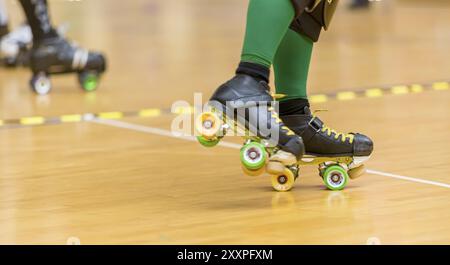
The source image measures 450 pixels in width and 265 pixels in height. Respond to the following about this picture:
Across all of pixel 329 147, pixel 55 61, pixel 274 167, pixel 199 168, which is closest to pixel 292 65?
pixel 329 147

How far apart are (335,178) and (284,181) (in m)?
0.13

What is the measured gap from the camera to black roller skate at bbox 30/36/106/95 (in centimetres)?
488

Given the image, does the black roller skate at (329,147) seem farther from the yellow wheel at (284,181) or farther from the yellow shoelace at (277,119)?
the yellow shoelace at (277,119)

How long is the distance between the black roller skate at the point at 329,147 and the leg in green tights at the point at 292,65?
0.22 ft

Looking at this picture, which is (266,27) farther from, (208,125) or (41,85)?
(41,85)

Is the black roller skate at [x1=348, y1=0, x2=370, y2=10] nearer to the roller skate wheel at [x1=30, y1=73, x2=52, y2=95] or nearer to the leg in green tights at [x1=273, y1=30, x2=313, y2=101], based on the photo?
the roller skate wheel at [x1=30, y1=73, x2=52, y2=95]

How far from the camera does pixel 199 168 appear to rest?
10.5 feet

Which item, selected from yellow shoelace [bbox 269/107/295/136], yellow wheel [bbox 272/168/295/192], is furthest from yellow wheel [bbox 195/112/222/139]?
yellow wheel [bbox 272/168/295/192]

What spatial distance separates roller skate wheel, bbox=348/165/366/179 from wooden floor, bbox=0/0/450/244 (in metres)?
0.03

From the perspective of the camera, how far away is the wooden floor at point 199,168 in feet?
8.05

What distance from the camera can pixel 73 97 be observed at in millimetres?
4781

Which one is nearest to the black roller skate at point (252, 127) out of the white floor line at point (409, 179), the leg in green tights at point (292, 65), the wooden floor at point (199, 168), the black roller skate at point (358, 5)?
the wooden floor at point (199, 168)
